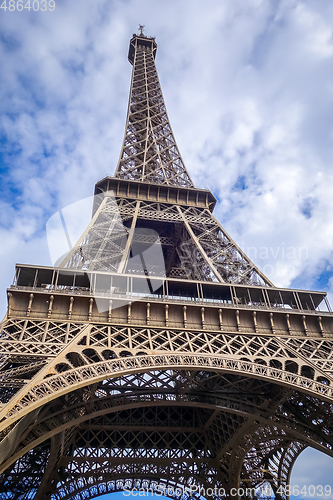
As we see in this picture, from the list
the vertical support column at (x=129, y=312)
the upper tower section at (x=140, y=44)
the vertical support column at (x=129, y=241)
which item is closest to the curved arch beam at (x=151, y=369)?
the vertical support column at (x=129, y=312)

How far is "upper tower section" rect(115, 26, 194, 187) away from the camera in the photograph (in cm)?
3098

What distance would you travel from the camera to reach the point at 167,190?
28719 millimetres

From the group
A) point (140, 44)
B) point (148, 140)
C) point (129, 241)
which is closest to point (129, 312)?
point (129, 241)

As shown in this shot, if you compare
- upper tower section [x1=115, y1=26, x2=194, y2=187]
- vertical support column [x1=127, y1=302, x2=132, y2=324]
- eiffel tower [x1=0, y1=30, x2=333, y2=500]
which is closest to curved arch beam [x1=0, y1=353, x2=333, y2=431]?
eiffel tower [x1=0, y1=30, x2=333, y2=500]

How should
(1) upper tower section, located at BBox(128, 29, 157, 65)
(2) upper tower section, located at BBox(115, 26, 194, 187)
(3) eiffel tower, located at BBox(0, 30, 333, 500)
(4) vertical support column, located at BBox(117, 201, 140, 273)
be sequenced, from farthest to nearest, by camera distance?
(1) upper tower section, located at BBox(128, 29, 157, 65), (2) upper tower section, located at BBox(115, 26, 194, 187), (4) vertical support column, located at BBox(117, 201, 140, 273), (3) eiffel tower, located at BBox(0, 30, 333, 500)

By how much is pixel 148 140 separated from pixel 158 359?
24599mm

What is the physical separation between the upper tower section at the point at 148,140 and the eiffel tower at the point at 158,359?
24cm

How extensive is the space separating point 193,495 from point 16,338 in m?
22.4

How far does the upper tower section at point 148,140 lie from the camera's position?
102ft

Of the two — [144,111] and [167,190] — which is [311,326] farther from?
[144,111]

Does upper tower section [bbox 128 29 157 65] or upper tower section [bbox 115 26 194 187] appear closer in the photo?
upper tower section [bbox 115 26 194 187]

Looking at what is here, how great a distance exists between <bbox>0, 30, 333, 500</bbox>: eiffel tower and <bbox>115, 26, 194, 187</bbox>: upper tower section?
0.24m

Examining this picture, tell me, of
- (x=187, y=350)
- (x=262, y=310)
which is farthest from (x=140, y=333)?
(x=262, y=310)

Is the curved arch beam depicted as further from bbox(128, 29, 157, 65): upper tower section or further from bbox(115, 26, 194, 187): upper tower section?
bbox(128, 29, 157, 65): upper tower section
